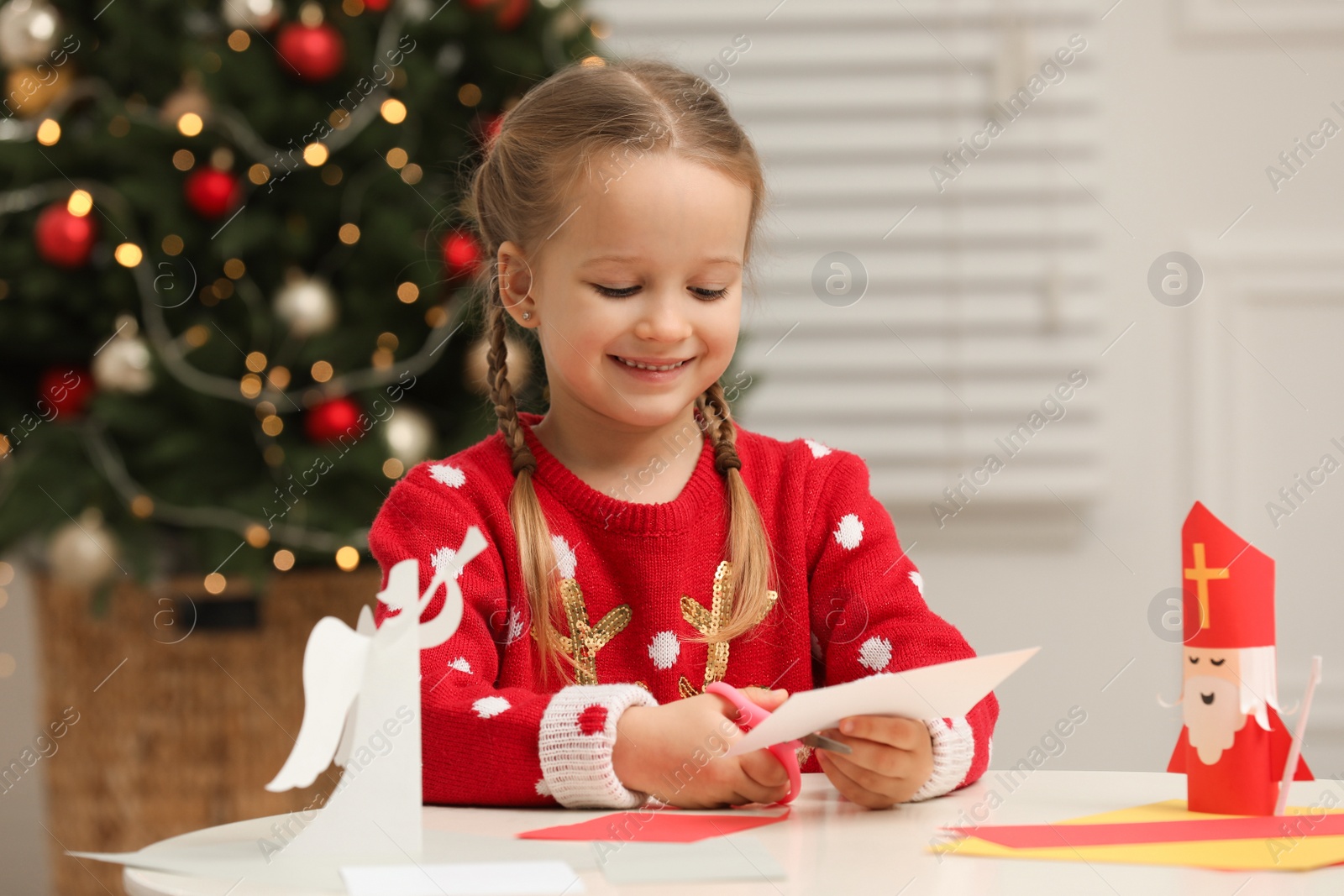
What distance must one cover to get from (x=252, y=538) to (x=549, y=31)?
872 millimetres

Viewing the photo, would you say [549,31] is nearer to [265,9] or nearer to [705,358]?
[265,9]

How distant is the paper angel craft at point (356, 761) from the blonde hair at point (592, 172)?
366 mm

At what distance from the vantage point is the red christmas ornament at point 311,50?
6.14 feet

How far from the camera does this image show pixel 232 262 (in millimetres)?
1916

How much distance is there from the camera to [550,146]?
1.13 m

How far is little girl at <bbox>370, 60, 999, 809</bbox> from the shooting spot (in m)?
1.01

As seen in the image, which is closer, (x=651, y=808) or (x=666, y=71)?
(x=651, y=808)

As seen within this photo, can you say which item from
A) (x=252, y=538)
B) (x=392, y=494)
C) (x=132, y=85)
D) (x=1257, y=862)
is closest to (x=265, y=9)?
(x=132, y=85)

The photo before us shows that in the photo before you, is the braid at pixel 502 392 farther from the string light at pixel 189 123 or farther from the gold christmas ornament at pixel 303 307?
the string light at pixel 189 123

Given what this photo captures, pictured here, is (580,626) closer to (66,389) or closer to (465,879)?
(465,879)

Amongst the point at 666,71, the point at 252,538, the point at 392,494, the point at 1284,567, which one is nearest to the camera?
the point at 392,494

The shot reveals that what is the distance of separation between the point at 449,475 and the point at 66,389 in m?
1.09

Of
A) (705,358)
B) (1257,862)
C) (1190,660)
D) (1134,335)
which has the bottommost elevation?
(1257,862)

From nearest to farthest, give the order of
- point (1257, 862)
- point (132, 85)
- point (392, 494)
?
point (1257, 862) < point (392, 494) < point (132, 85)
